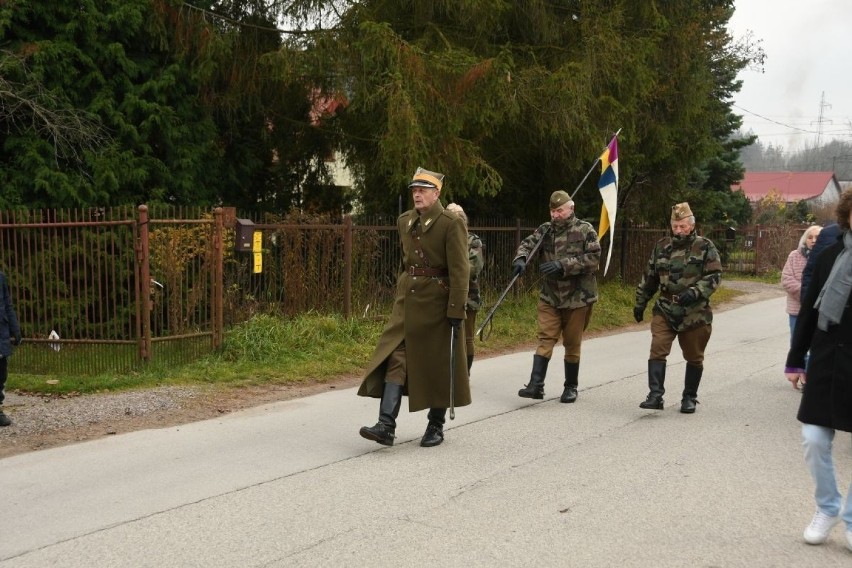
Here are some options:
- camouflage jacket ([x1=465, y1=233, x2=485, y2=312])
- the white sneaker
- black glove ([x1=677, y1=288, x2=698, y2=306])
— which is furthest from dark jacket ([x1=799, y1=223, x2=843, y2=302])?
the white sneaker

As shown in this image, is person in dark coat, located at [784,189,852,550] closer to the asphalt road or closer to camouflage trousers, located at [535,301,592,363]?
the asphalt road

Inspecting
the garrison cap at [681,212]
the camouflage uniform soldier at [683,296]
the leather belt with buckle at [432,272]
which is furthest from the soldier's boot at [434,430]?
the garrison cap at [681,212]

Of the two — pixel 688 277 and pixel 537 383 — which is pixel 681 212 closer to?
pixel 688 277

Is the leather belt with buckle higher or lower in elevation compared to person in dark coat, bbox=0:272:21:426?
higher

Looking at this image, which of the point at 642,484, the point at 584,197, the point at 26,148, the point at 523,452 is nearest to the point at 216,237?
the point at 26,148

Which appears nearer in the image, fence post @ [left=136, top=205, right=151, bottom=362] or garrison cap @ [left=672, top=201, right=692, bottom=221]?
garrison cap @ [left=672, top=201, right=692, bottom=221]

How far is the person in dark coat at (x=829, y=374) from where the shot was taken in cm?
430

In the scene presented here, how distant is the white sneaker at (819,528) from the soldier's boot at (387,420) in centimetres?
287

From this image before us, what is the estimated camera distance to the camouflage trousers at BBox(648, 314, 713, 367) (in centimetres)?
779

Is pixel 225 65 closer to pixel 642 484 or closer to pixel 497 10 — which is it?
pixel 497 10

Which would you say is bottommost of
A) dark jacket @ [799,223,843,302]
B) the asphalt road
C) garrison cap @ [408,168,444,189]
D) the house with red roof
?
the asphalt road

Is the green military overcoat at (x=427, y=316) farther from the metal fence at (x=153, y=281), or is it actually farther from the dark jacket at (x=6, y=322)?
the metal fence at (x=153, y=281)

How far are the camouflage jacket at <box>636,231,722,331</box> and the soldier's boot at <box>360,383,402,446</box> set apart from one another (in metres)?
2.88

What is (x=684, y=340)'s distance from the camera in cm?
785
